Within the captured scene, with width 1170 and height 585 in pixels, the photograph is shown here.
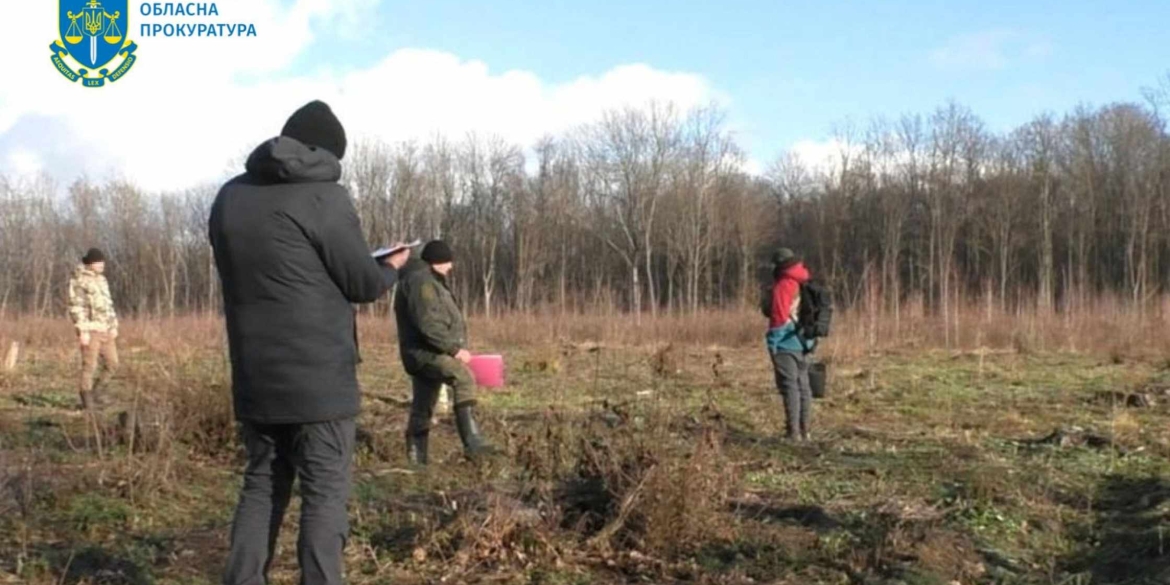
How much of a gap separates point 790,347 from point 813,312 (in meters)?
0.31

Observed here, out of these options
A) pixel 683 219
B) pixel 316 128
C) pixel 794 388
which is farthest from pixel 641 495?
pixel 683 219

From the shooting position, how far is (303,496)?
3.88 metres

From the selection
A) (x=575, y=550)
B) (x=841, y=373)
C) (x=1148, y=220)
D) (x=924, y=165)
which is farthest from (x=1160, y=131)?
(x=575, y=550)

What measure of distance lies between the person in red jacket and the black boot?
235 cm

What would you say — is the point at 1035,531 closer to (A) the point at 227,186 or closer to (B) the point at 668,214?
(A) the point at 227,186

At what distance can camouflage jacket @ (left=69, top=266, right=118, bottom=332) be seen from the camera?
1109 centimetres

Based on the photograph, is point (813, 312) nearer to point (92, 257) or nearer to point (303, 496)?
point (303, 496)

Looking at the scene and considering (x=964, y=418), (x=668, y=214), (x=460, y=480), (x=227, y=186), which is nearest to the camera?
(x=227, y=186)

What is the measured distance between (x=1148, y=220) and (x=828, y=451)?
36368mm

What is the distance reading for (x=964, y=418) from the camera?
35.3 feet

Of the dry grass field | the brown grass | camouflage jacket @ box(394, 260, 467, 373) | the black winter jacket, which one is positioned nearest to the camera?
the black winter jacket

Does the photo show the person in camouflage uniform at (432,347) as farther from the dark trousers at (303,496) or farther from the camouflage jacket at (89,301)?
the camouflage jacket at (89,301)

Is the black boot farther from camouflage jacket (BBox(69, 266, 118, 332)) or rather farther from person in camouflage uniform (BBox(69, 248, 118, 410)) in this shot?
camouflage jacket (BBox(69, 266, 118, 332))

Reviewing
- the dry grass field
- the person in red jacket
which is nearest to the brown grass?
the dry grass field
